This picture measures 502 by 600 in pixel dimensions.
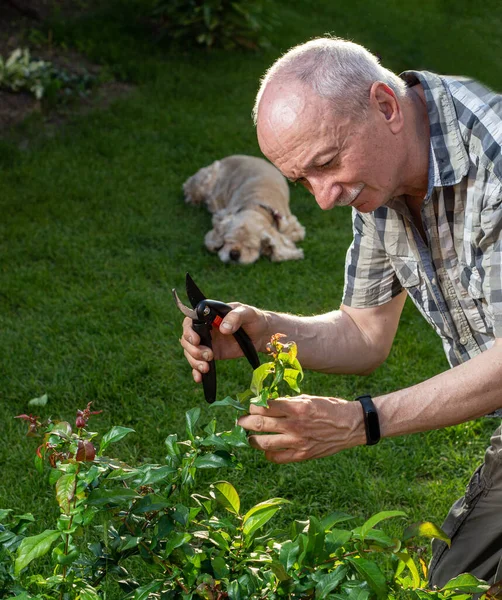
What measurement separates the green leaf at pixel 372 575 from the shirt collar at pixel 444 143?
3.41 feet

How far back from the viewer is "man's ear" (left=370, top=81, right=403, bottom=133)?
6.66ft

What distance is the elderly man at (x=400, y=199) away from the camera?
2010 mm

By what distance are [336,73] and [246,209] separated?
4.73 metres

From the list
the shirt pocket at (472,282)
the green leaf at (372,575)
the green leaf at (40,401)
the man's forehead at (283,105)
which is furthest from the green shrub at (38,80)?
the green leaf at (372,575)

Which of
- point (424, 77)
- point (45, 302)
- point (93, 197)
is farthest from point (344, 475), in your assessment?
point (93, 197)

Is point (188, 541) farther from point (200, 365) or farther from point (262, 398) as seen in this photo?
point (200, 365)

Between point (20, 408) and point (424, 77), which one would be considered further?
point (20, 408)

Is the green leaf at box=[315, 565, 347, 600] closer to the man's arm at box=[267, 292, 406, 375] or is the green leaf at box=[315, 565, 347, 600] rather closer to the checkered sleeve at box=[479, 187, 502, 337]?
the checkered sleeve at box=[479, 187, 502, 337]

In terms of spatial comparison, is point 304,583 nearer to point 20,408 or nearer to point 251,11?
point 20,408

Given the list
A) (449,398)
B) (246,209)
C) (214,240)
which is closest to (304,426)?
(449,398)

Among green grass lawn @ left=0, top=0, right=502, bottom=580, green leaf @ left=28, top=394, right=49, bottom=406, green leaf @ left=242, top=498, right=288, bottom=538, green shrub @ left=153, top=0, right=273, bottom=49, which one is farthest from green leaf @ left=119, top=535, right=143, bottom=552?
green shrub @ left=153, top=0, right=273, bottom=49

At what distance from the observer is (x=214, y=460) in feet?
5.62

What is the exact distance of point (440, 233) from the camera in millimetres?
2332

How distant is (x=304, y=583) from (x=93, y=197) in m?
5.41
